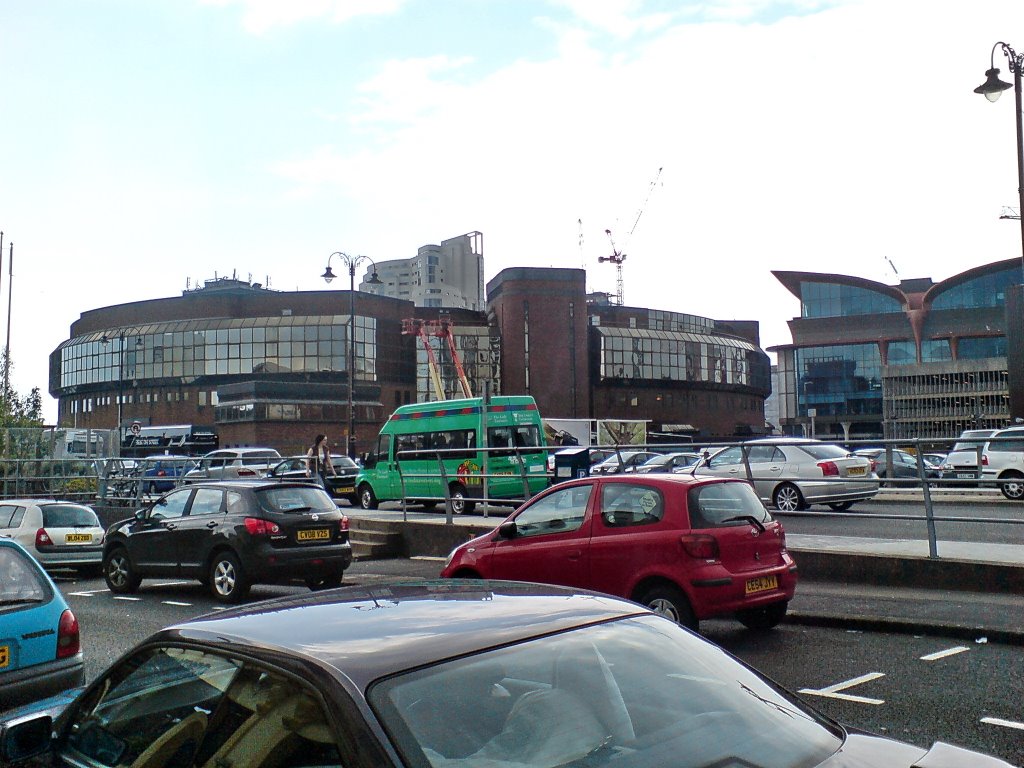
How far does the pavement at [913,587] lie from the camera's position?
8.77 metres

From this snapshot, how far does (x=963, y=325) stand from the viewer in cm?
9325

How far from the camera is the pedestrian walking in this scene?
2418cm

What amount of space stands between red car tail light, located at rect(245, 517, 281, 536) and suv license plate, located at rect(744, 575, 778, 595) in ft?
21.1

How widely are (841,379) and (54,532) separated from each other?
93182mm

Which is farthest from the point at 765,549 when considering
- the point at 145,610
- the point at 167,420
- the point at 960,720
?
the point at 167,420

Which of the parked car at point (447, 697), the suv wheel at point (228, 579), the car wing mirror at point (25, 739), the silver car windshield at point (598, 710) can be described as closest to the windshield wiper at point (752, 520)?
the parked car at point (447, 697)

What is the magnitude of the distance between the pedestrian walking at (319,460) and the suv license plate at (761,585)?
54.6 feet

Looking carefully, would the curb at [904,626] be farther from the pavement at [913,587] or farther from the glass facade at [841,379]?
the glass facade at [841,379]

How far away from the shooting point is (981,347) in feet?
300

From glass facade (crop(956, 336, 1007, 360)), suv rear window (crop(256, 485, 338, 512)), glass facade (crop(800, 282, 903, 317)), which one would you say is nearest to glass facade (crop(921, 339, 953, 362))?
glass facade (crop(956, 336, 1007, 360))

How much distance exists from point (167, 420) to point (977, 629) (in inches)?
3495

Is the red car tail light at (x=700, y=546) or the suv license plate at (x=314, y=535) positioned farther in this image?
the suv license plate at (x=314, y=535)

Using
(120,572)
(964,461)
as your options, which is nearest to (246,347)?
(120,572)

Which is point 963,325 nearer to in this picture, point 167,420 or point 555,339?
Result: point 555,339
